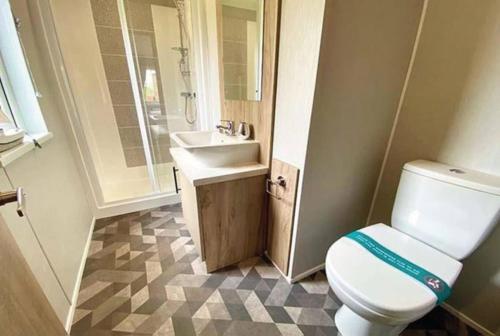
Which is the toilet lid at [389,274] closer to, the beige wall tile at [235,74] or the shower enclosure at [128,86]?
the beige wall tile at [235,74]

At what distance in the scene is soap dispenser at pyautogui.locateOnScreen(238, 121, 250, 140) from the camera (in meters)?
1.55

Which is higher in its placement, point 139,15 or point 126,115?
point 139,15

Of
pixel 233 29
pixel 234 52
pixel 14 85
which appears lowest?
pixel 14 85

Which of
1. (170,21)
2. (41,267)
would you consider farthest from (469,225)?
(170,21)

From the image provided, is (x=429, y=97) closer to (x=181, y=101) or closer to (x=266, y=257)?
(x=266, y=257)

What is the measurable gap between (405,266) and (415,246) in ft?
0.67

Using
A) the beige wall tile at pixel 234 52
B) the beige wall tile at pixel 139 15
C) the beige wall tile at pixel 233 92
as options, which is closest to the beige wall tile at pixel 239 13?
the beige wall tile at pixel 234 52

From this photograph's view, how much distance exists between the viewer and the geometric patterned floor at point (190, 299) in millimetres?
1167

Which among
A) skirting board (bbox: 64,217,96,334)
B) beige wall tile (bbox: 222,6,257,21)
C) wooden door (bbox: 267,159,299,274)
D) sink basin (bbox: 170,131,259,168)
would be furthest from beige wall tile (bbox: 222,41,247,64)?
skirting board (bbox: 64,217,96,334)

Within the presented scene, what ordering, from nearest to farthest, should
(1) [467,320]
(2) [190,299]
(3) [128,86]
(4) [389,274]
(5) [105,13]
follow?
(4) [389,274], (1) [467,320], (2) [190,299], (5) [105,13], (3) [128,86]

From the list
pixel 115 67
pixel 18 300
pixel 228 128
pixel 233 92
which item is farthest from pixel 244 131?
pixel 115 67

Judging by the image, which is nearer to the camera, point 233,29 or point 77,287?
point 77,287

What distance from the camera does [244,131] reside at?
61.8 inches

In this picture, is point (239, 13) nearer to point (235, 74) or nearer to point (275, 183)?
point (235, 74)
